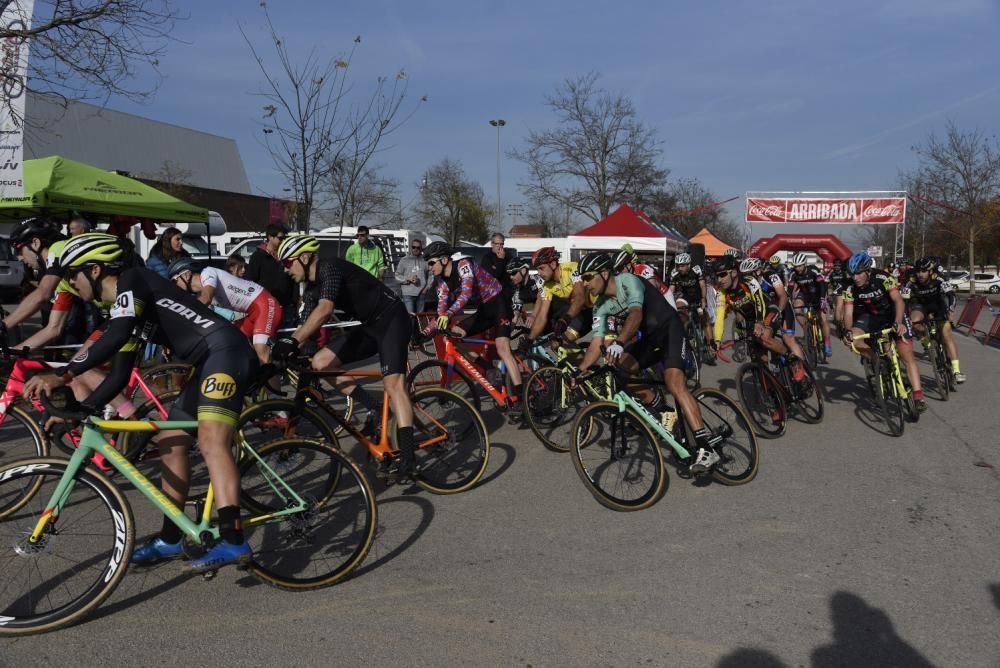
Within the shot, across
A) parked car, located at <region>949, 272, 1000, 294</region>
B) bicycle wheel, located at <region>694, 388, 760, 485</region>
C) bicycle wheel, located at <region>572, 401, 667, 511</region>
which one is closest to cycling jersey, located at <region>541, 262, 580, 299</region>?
bicycle wheel, located at <region>694, 388, 760, 485</region>

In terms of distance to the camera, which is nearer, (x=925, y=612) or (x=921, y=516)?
(x=925, y=612)

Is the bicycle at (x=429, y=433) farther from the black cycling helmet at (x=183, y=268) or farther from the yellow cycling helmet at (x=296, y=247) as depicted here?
the black cycling helmet at (x=183, y=268)

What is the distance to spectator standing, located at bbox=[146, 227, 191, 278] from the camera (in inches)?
375

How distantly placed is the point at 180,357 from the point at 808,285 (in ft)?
39.2

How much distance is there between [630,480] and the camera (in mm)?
5328

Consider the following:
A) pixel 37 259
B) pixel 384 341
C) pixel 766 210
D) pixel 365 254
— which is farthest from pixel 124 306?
pixel 766 210

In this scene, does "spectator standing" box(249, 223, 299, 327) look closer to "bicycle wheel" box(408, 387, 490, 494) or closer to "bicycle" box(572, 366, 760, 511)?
"bicycle wheel" box(408, 387, 490, 494)

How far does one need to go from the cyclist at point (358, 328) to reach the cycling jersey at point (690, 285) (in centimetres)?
812

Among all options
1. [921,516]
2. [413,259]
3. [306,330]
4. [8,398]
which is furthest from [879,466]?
[413,259]

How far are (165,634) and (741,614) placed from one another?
8.97ft

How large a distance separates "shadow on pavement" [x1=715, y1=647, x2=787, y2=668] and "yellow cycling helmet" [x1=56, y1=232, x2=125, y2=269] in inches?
144

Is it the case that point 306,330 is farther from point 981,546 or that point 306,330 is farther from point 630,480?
point 981,546

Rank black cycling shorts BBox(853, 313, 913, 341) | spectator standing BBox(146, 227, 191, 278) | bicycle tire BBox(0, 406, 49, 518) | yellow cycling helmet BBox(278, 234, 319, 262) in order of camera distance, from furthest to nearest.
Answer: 1. spectator standing BBox(146, 227, 191, 278)
2. black cycling shorts BBox(853, 313, 913, 341)
3. yellow cycling helmet BBox(278, 234, 319, 262)
4. bicycle tire BBox(0, 406, 49, 518)

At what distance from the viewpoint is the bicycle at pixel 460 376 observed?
275 inches
